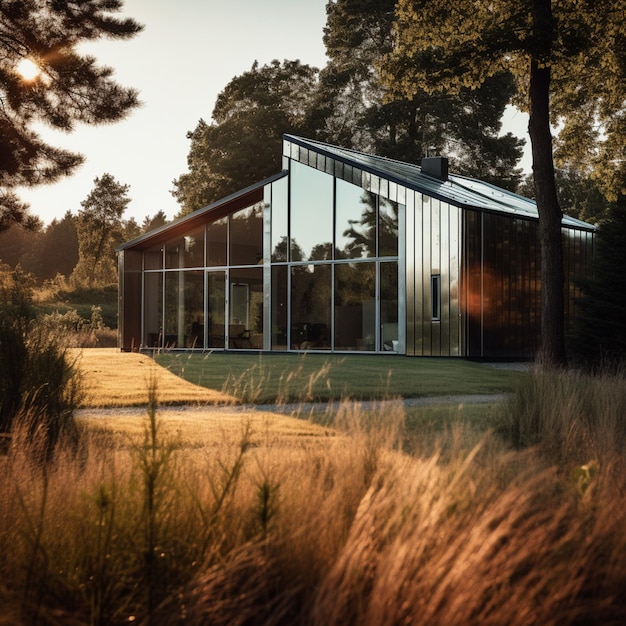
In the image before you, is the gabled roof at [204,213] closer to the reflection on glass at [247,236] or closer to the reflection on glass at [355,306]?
the reflection on glass at [247,236]

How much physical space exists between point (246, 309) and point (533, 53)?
472 inches

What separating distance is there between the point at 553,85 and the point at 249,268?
9.50 m

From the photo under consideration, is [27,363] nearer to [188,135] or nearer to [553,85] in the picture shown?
[553,85]

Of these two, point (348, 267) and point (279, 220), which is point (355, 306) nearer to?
point (348, 267)

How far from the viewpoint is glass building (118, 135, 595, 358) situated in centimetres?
1891

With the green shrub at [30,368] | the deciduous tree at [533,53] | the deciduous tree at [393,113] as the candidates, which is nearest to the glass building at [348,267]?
the deciduous tree at [533,53]

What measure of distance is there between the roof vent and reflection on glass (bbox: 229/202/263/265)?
4948 mm

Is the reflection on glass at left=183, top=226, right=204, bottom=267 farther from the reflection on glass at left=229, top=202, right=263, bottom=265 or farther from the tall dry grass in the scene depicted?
the tall dry grass

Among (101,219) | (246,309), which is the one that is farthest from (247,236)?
(101,219)

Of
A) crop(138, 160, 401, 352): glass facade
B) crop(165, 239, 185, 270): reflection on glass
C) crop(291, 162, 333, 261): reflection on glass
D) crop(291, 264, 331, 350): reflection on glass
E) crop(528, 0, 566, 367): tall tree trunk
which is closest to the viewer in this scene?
crop(528, 0, 566, 367): tall tree trunk

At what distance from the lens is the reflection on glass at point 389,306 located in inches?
788

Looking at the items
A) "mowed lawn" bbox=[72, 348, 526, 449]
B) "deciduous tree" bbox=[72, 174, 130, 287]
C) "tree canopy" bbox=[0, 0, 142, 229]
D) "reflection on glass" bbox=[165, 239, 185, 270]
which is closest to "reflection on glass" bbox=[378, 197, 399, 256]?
"mowed lawn" bbox=[72, 348, 526, 449]

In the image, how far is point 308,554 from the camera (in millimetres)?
3256

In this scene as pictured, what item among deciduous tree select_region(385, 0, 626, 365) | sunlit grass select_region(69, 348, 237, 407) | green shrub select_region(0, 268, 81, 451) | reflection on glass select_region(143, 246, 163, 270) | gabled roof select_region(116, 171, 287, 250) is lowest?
sunlit grass select_region(69, 348, 237, 407)
